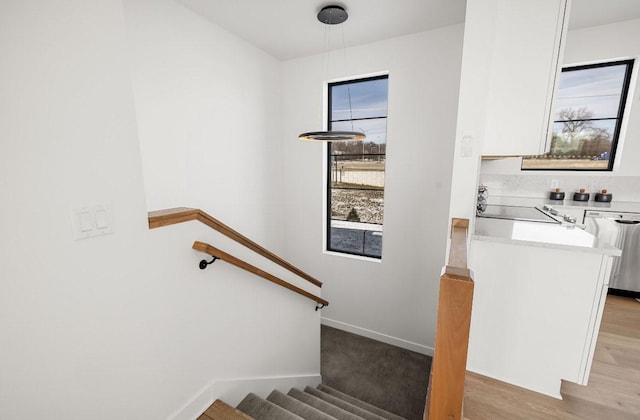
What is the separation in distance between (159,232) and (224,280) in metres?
0.48

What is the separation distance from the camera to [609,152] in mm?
3234

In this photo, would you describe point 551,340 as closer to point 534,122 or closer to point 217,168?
point 534,122

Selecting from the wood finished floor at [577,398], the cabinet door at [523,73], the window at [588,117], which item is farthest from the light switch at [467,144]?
Answer: the window at [588,117]

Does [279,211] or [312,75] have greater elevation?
[312,75]

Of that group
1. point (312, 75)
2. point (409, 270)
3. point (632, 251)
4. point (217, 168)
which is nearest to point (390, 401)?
point (409, 270)

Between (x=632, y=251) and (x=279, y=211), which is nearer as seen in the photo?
(x=632, y=251)

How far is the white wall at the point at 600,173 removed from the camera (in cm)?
270

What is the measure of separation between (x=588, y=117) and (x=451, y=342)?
4164 millimetres

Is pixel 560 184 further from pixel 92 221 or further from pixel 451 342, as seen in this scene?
pixel 92 221

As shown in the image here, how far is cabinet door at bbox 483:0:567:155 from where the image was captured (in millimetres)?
1526

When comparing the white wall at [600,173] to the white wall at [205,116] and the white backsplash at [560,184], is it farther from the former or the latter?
the white wall at [205,116]

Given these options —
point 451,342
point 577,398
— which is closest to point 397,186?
point 577,398

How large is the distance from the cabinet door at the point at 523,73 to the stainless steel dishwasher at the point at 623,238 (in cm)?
210

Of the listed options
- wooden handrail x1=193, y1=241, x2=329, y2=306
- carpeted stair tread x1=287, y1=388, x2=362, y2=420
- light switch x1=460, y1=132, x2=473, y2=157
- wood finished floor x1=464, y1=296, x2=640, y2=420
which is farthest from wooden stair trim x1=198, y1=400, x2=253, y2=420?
light switch x1=460, y1=132, x2=473, y2=157
